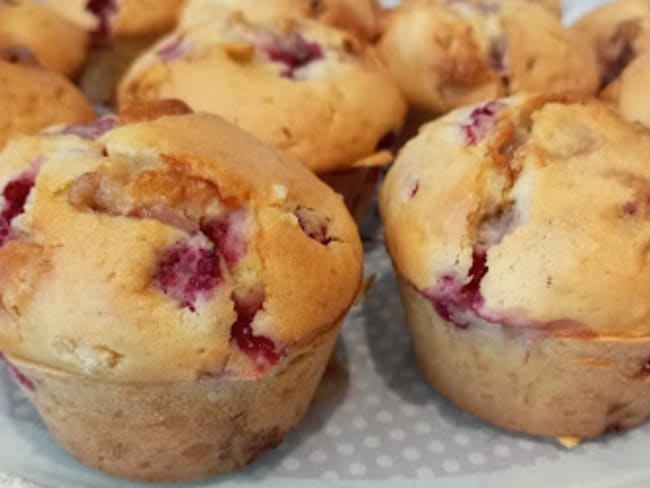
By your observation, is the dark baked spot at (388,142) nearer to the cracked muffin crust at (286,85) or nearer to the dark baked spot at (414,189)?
the cracked muffin crust at (286,85)

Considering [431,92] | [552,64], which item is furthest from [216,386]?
[552,64]

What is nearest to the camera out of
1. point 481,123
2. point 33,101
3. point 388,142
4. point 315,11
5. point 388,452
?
point 388,452

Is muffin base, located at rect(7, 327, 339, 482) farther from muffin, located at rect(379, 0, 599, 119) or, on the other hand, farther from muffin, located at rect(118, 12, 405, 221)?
muffin, located at rect(379, 0, 599, 119)

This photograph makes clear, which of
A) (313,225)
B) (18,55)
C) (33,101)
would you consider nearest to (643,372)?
(313,225)

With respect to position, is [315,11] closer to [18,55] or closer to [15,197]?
[18,55]

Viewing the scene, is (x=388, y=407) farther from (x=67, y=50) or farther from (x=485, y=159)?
(x=67, y=50)

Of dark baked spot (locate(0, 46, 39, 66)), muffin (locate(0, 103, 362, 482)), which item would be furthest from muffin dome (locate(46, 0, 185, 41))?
muffin (locate(0, 103, 362, 482))

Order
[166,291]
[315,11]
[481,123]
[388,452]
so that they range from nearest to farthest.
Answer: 1. [166,291]
2. [388,452]
3. [481,123]
4. [315,11]
